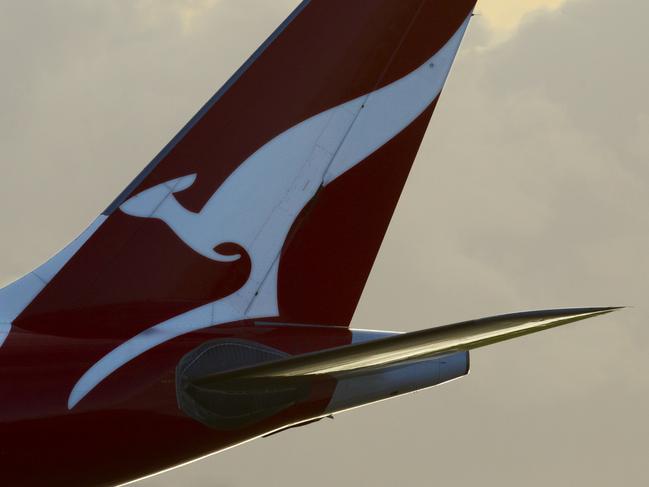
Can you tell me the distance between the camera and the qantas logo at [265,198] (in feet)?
47.7

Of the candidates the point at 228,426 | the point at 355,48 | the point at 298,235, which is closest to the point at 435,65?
the point at 355,48

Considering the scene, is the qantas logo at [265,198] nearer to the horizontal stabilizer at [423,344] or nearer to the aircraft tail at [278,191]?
the aircraft tail at [278,191]

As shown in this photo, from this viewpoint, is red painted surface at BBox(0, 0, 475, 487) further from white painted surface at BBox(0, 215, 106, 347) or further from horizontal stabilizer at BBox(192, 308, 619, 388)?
horizontal stabilizer at BBox(192, 308, 619, 388)

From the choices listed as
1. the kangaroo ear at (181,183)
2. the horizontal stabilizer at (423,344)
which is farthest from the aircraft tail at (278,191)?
the horizontal stabilizer at (423,344)

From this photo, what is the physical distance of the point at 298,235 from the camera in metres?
15.1

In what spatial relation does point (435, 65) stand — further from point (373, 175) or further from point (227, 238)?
point (227, 238)

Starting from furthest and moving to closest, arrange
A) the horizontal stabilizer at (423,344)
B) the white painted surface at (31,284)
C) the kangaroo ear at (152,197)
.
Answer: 1. the kangaroo ear at (152,197)
2. the white painted surface at (31,284)
3. the horizontal stabilizer at (423,344)

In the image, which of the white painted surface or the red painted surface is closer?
the red painted surface

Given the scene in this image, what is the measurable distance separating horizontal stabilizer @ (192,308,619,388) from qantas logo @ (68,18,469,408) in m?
2.44

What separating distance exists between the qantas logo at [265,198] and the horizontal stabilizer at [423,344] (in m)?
2.44

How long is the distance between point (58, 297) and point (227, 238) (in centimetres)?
198

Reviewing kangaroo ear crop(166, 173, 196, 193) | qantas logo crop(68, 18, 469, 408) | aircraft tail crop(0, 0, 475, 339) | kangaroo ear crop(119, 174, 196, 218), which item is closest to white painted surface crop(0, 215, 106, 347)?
aircraft tail crop(0, 0, 475, 339)

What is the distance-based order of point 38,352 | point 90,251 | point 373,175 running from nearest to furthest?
1. point 38,352
2. point 90,251
3. point 373,175

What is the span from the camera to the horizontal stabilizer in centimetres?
1014
